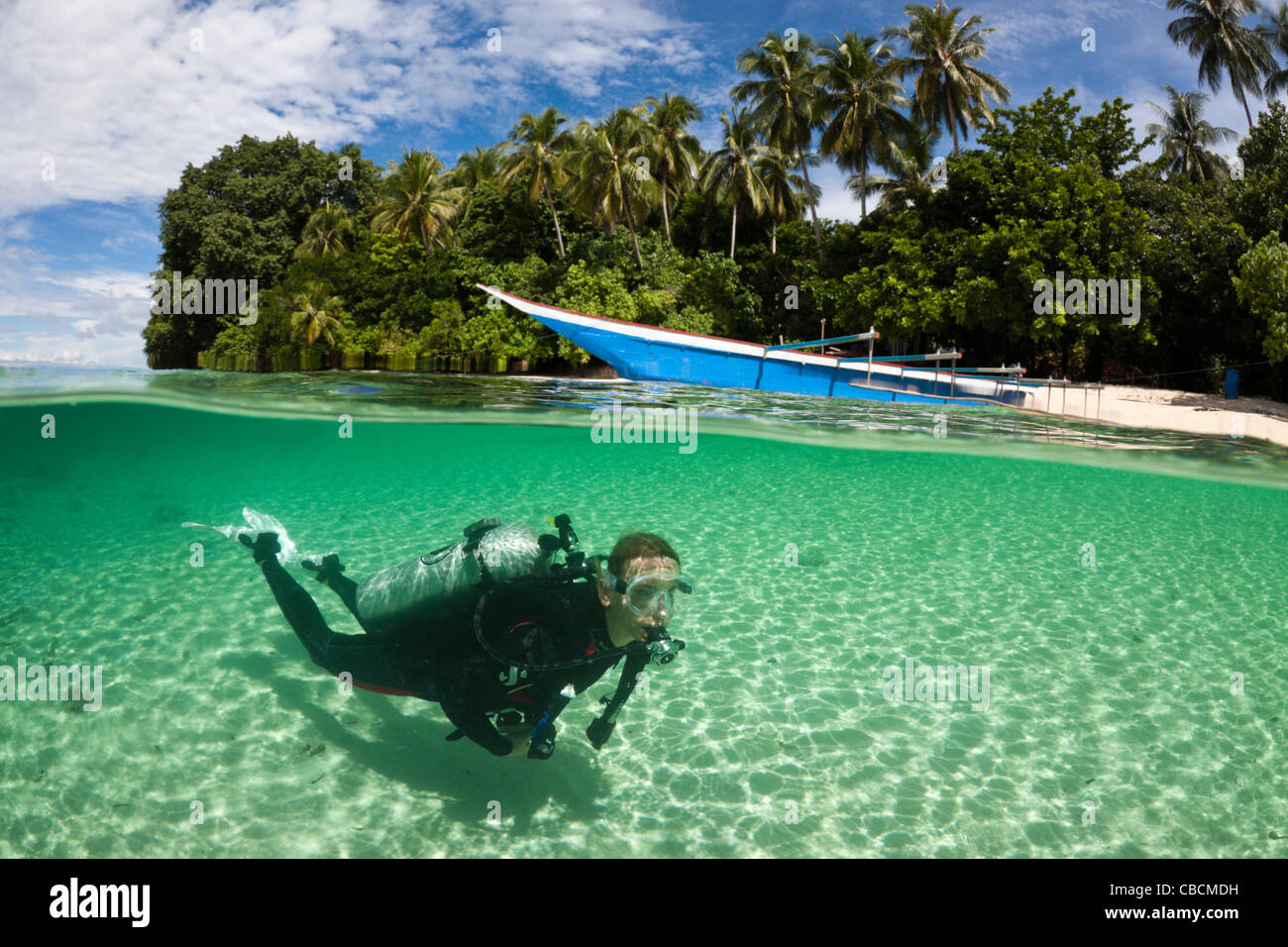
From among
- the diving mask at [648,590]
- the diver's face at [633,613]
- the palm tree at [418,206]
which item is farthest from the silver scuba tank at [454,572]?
the palm tree at [418,206]

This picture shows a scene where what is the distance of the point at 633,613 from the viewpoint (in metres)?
3.10

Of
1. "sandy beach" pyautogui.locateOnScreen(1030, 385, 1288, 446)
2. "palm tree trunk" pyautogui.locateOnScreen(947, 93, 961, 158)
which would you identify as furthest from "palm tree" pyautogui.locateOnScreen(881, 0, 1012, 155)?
"sandy beach" pyautogui.locateOnScreen(1030, 385, 1288, 446)

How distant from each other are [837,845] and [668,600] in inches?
79.0

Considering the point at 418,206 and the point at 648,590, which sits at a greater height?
the point at 418,206

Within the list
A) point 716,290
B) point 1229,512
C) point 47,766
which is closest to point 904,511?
point 1229,512

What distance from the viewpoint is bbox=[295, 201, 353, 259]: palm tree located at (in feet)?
138

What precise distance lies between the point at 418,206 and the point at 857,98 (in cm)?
2302

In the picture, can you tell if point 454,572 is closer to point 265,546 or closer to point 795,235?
point 265,546

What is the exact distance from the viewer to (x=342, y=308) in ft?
125

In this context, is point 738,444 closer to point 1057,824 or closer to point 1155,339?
point 1155,339

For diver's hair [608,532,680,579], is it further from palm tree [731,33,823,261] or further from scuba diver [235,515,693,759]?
palm tree [731,33,823,261]

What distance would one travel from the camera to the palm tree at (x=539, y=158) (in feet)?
117

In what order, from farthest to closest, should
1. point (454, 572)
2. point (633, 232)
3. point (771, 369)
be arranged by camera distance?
point (633, 232)
point (771, 369)
point (454, 572)

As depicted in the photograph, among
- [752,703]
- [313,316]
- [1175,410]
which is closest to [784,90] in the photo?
[1175,410]
